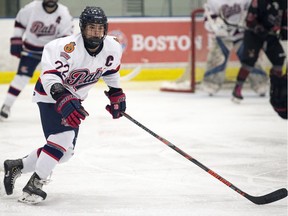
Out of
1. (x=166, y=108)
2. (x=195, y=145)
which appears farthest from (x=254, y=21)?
(x=195, y=145)

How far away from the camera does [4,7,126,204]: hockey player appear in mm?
2865

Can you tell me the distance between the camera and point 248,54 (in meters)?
6.67

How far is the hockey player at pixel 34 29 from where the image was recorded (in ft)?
18.7

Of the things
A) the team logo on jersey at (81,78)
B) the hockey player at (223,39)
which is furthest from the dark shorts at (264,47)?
the team logo on jersey at (81,78)

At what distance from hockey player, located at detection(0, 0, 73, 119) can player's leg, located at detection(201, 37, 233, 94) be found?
6.95ft

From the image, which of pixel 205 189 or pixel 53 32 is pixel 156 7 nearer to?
pixel 53 32

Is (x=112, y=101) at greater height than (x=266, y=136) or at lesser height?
greater

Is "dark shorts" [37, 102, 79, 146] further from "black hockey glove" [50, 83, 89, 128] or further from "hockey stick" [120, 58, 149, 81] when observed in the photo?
"hockey stick" [120, 58, 149, 81]

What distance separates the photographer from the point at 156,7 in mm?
8758

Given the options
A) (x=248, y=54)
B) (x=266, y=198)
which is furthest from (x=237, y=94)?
(x=266, y=198)

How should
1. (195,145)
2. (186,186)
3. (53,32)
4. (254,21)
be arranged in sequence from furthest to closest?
(254,21)
(53,32)
(195,145)
(186,186)

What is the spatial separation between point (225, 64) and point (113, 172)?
401cm

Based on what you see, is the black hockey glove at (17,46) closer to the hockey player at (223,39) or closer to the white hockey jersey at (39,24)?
the white hockey jersey at (39,24)

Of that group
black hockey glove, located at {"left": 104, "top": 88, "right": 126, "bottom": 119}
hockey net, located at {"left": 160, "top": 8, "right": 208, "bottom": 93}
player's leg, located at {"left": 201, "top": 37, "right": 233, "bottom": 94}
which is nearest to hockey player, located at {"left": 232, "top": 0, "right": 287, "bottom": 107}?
player's leg, located at {"left": 201, "top": 37, "right": 233, "bottom": 94}
